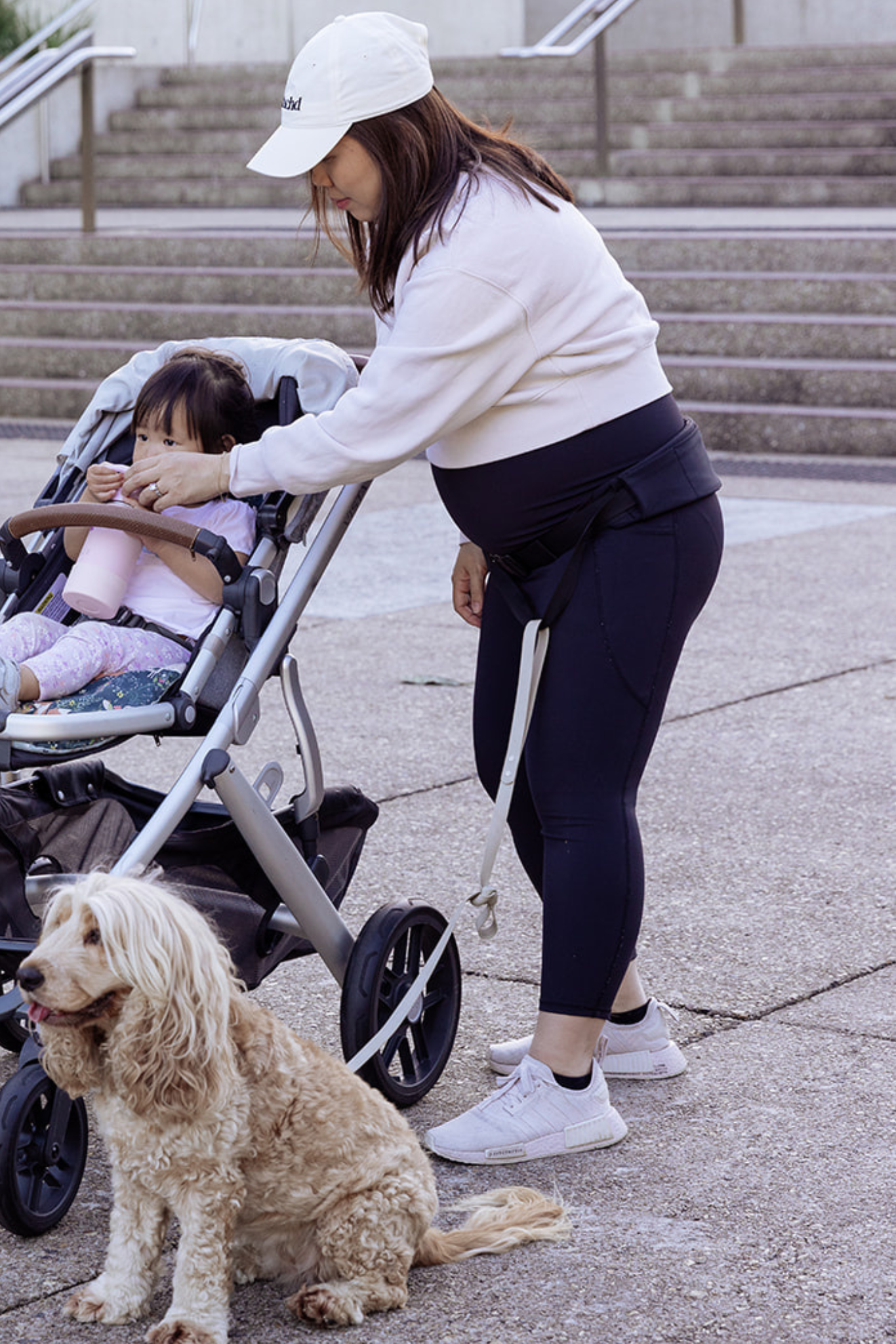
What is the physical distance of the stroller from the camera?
3.03 m

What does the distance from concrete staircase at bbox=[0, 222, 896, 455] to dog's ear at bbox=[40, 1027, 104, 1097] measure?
8379 millimetres

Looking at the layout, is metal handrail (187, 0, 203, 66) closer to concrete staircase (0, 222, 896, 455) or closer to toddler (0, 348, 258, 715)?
concrete staircase (0, 222, 896, 455)

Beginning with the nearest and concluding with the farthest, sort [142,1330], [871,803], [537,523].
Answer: [142,1330]
[537,523]
[871,803]

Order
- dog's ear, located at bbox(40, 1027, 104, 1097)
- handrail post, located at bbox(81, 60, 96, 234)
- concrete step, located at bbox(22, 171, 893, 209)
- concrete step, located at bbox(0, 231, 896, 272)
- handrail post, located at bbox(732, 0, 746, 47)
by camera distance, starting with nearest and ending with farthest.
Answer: dog's ear, located at bbox(40, 1027, 104, 1097), concrete step, located at bbox(0, 231, 896, 272), handrail post, located at bbox(81, 60, 96, 234), concrete step, located at bbox(22, 171, 893, 209), handrail post, located at bbox(732, 0, 746, 47)

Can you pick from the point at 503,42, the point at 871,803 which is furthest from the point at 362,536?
the point at 503,42

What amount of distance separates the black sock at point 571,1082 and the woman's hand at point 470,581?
2.74 ft

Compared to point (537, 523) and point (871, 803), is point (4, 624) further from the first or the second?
point (871, 803)

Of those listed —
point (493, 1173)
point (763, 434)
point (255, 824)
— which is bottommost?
point (763, 434)

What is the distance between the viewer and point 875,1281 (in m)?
2.83

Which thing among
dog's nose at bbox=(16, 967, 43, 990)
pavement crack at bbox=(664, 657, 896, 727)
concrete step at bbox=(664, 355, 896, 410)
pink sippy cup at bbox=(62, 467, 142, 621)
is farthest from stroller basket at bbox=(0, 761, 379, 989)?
concrete step at bbox=(664, 355, 896, 410)

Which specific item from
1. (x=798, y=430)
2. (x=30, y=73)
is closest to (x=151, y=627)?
(x=798, y=430)

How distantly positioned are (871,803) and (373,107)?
2.77 metres

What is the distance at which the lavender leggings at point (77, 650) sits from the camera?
326 cm

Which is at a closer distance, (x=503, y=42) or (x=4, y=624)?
(x=4, y=624)
